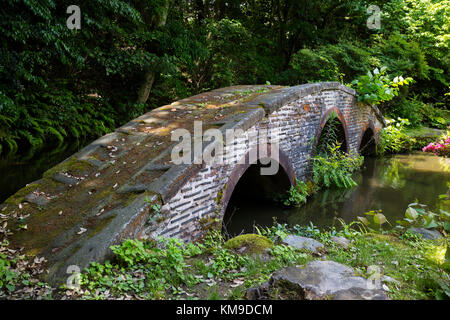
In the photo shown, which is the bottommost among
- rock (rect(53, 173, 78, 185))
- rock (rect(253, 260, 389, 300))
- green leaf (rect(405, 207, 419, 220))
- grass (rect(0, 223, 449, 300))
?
grass (rect(0, 223, 449, 300))

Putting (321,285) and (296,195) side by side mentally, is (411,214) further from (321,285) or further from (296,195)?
(296,195)

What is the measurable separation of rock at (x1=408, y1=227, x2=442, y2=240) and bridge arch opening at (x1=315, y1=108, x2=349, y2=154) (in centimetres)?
370

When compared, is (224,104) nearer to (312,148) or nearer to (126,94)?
(312,148)

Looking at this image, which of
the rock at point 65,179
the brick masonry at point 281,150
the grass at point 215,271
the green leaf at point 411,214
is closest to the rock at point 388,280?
the grass at point 215,271

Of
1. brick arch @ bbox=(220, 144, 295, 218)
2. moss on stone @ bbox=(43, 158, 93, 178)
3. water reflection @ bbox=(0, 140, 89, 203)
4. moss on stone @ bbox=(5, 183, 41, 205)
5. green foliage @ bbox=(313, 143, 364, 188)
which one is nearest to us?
moss on stone @ bbox=(5, 183, 41, 205)

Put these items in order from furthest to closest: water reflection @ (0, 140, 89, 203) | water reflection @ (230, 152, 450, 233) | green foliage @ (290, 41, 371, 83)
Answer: green foliage @ (290, 41, 371, 83) → water reflection @ (230, 152, 450, 233) → water reflection @ (0, 140, 89, 203)

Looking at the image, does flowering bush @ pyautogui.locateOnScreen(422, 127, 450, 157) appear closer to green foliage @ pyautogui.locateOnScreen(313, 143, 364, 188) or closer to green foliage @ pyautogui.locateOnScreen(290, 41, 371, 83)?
green foliage @ pyautogui.locateOnScreen(290, 41, 371, 83)

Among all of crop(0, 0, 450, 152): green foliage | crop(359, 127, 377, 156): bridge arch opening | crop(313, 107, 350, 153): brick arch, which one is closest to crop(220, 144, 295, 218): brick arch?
crop(313, 107, 350, 153): brick arch

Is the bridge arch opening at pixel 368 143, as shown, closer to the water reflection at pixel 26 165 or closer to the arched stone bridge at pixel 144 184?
the arched stone bridge at pixel 144 184

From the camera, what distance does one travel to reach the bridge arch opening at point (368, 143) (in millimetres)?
11945

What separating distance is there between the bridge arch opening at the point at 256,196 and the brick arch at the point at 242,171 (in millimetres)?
102

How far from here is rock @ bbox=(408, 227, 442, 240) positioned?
174 inches

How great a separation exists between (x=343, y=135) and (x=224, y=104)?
479 cm

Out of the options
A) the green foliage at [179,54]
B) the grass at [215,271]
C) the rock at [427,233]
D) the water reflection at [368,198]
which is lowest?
the water reflection at [368,198]
